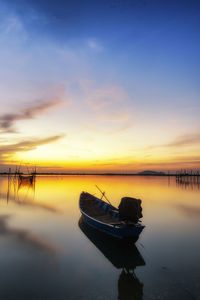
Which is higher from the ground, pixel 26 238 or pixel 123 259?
pixel 123 259

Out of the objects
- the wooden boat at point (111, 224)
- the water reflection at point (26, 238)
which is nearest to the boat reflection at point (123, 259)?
the wooden boat at point (111, 224)

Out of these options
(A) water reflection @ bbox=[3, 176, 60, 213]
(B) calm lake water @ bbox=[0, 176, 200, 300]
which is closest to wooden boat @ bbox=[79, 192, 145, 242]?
(B) calm lake water @ bbox=[0, 176, 200, 300]

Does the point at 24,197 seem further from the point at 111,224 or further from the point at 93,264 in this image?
the point at 93,264

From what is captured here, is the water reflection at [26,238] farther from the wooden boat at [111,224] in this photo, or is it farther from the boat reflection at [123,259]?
the wooden boat at [111,224]

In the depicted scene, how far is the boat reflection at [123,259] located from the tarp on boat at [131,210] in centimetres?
157

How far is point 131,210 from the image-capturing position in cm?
1238

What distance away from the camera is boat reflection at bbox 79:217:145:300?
7418 mm

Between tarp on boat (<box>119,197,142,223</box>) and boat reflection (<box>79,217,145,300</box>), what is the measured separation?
5.15 feet

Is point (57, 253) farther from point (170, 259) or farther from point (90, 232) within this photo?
point (170, 259)

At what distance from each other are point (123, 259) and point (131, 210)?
2952mm

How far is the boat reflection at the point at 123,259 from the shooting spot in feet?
24.3

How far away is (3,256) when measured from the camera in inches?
417

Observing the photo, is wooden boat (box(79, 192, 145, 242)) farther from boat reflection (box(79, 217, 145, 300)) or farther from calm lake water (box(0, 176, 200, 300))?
calm lake water (box(0, 176, 200, 300))

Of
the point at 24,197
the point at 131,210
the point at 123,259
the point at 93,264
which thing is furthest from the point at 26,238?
the point at 24,197
